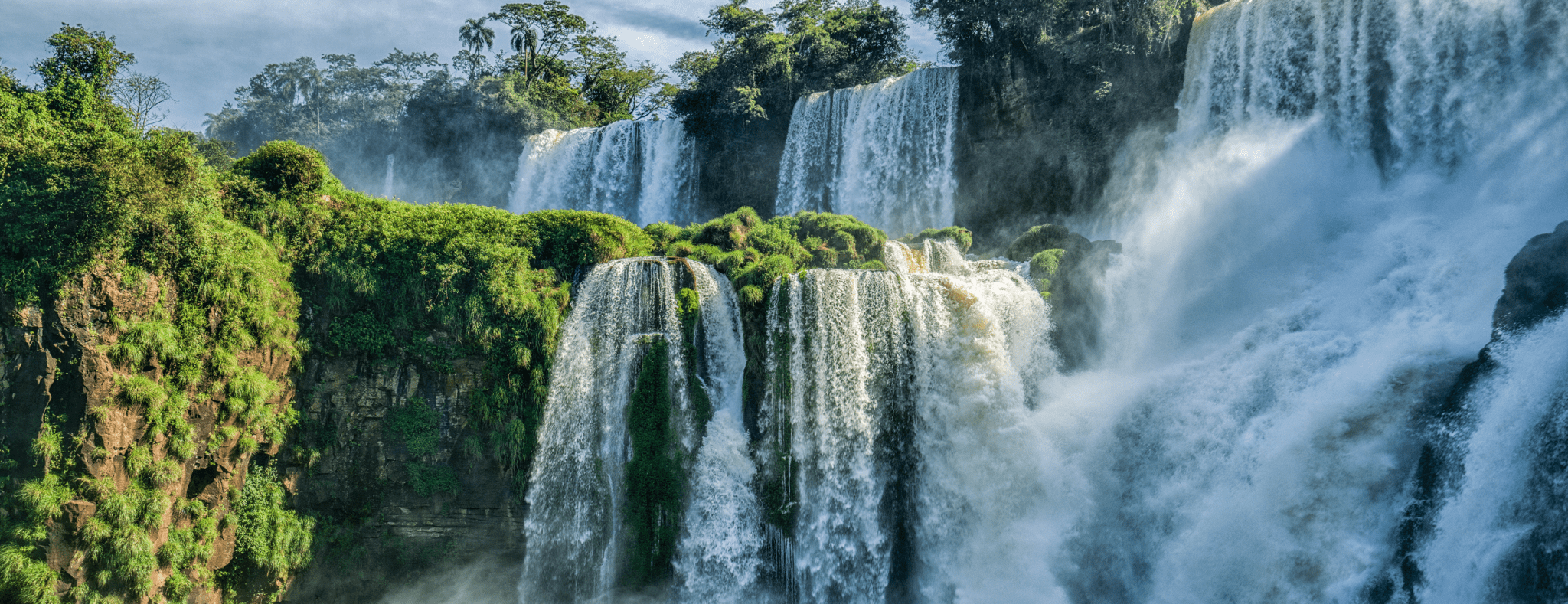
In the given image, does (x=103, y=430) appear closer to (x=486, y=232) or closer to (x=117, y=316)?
(x=117, y=316)

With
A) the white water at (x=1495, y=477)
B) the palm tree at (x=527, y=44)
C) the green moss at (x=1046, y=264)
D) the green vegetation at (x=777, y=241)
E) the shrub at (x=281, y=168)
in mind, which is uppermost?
the palm tree at (x=527, y=44)

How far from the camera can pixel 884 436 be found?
505 inches

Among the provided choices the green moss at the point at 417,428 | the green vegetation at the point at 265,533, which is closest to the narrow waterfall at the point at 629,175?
the green moss at the point at 417,428

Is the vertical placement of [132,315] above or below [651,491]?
above

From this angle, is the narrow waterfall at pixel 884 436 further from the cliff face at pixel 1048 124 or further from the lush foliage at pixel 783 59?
the lush foliage at pixel 783 59

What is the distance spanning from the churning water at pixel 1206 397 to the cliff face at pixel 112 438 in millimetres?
5137


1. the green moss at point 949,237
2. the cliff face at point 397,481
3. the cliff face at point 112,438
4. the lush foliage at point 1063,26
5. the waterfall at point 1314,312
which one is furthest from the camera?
the lush foliage at point 1063,26

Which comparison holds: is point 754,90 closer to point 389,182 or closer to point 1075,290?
point 1075,290

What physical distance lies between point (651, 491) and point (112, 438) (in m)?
7.78

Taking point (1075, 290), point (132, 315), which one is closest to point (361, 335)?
point (132, 315)

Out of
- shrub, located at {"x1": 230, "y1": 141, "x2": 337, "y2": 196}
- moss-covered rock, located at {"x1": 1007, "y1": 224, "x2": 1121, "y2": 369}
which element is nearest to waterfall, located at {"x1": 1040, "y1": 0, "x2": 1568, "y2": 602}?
moss-covered rock, located at {"x1": 1007, "y1": 224, "x2": 1121, "y2": 369}

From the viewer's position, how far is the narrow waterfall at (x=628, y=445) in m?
12.8

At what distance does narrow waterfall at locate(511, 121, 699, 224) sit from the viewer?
27.5m

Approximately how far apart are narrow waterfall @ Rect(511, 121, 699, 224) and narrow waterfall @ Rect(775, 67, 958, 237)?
4556mm
